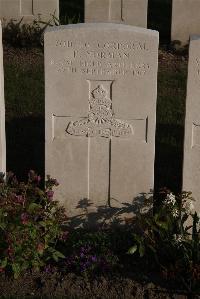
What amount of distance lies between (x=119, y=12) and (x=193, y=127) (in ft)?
21.9

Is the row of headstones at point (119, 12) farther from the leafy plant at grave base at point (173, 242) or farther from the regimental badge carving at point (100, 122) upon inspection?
the leafy plant at grave base at point (173, 242)

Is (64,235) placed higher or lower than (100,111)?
lower

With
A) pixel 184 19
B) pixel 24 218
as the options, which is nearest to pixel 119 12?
pixel 184 19

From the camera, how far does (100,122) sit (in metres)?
5.82

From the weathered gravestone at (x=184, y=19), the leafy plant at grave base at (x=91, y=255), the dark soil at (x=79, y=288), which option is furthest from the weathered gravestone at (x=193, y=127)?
the weathered gravestone at (x=184, y=19)

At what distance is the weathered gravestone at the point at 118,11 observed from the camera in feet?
38.9

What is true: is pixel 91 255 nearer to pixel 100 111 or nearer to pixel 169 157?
pixel 100 111

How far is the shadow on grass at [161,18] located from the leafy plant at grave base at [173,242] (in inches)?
274

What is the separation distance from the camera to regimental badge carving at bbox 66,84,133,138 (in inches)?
226

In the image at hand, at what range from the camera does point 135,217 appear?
5.85 metres

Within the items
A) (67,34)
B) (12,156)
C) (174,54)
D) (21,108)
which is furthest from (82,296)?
(174,54)

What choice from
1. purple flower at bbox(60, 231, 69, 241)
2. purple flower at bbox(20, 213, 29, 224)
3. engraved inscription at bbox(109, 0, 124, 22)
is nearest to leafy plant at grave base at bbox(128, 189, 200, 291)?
purple flower at bbox(60, 231, 69, 241)

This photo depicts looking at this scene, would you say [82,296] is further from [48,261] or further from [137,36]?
[137,36]

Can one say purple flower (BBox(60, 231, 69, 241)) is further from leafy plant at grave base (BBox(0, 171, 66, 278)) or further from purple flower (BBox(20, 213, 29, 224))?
purple flower (BBox(20, 213, 29, 224))
